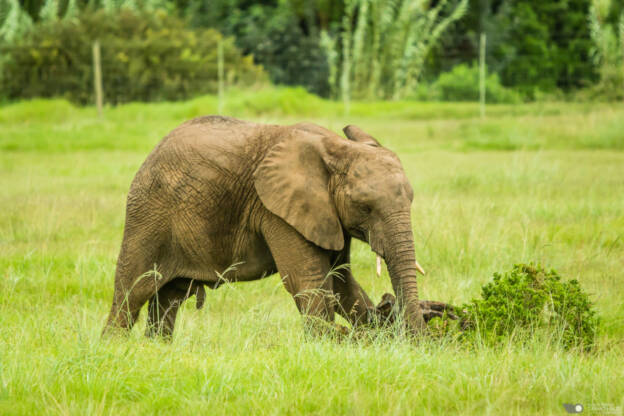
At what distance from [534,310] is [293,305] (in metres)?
2.16

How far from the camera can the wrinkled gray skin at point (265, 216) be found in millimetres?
5105

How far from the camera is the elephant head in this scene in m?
5.03

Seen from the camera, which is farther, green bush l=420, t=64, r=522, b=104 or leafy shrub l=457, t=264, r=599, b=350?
green bush l=420, t=64, r=522, b=104

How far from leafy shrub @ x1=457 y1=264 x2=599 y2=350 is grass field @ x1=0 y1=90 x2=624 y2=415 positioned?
0.58 feet

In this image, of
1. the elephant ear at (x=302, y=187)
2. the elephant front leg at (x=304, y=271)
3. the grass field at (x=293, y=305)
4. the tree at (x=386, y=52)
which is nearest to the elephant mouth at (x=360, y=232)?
the elephant ear at (x=302, y=187)

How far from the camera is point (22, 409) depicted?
3.79 metres

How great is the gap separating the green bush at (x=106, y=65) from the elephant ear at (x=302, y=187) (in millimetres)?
19930

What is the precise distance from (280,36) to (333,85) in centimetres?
447

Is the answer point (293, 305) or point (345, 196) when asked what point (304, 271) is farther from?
point (293, 305)

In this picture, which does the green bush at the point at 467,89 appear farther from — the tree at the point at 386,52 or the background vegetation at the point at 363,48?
the tree at the point at 386,52

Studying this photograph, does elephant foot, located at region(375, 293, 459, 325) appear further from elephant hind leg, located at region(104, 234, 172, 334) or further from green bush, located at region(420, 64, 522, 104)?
green bush, located at region(420, 64, 522, 104)

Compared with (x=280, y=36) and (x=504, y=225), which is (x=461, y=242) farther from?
(x=280, y=36)

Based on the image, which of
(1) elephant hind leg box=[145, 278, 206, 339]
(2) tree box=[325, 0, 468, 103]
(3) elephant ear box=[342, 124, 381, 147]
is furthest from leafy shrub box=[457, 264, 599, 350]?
(2) tree box=[325, 0, 468, 103]

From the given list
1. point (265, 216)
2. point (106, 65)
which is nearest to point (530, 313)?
point (265, 216)
